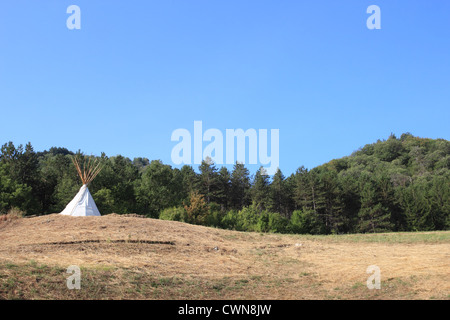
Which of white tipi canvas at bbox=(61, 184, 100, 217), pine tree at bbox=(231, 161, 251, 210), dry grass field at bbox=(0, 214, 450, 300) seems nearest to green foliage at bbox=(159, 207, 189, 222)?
white tipi canvas at bbox=(61, 184, 100, 217)

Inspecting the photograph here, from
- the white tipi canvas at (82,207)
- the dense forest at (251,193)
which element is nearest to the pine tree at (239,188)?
the dense forest at (251,193)

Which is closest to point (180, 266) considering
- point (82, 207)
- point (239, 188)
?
point (82, 207)

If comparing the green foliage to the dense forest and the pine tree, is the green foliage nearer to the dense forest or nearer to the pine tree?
the dense forest

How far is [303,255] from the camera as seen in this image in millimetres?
13867

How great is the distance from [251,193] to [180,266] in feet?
151

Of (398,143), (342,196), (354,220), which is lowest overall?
(354,220)

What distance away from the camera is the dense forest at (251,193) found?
119ft

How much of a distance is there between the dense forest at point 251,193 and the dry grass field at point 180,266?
54.2 ft

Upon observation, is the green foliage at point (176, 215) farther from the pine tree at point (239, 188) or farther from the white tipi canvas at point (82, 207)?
the pine tree at point (239, 188)

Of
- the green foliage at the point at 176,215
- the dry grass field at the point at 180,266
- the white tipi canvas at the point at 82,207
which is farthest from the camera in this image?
the green foliage at the point at 176,215
